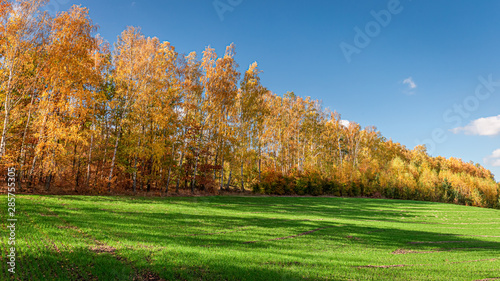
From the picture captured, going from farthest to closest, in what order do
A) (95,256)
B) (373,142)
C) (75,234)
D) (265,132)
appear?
(373,142)
(265,132)
(75,234)
(95,256)

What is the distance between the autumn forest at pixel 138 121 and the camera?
49.2 ft

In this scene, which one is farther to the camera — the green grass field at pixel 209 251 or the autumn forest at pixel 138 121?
the autumn forest at pixel 138 121

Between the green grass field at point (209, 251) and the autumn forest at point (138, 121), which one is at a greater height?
the autumn forest at point (138, 121)

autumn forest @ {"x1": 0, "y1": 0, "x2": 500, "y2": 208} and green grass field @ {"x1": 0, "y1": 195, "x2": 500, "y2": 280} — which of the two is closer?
green grass field @ {"x1": 0, "y1": 195, "x2": 500, "y2": 280}

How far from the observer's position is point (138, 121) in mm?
24000

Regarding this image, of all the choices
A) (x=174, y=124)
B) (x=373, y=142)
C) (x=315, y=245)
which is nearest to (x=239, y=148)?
(x=174, y=124)

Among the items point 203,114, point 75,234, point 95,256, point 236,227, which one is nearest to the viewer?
point 95,256

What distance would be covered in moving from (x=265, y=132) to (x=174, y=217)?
30852 mm

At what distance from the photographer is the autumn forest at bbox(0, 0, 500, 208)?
590 inches

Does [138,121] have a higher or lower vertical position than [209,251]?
higher

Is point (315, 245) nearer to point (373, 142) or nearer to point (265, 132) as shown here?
point (265, 132)

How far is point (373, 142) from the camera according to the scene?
63844 millimetres

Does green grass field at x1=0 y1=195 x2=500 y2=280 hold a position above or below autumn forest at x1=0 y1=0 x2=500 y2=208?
below

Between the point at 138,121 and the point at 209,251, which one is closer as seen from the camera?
the point at 209,251
